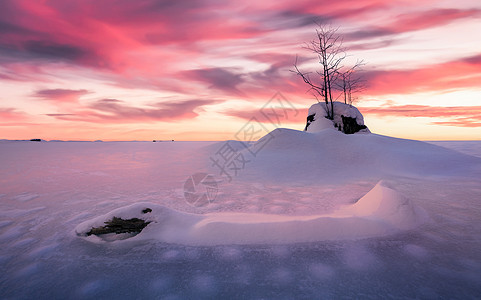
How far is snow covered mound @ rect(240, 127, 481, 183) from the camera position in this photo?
6.27 meters

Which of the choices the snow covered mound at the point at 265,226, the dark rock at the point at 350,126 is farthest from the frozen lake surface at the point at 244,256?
the dark rock at the point at 350,126

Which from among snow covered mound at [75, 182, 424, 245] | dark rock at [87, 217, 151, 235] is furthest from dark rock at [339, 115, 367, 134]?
dark rock at [87, 217, 151, 235]

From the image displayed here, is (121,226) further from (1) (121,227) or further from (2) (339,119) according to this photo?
(2) (339,119)

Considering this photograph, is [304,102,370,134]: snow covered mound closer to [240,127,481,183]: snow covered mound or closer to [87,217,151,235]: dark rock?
[240,127,481,183]: snow covered mound

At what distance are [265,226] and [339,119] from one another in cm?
1300

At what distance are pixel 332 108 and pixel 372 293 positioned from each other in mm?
13696

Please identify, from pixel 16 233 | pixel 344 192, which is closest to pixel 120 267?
pixel 16 233

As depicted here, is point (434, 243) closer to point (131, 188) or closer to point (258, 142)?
point (131, 188)

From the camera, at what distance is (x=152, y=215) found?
282 centimetres

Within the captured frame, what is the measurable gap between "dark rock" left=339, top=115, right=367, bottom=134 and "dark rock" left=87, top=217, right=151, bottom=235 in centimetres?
1311
